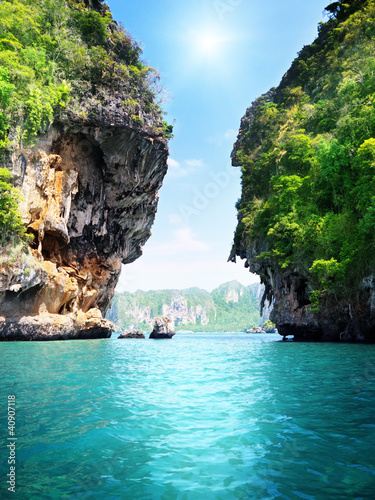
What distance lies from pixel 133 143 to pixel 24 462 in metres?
29.6

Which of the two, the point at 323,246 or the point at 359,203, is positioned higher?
the point at 359,203

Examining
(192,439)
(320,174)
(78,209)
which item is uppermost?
(320,174)

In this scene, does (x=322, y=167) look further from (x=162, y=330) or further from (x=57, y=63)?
(x=162, y=330)

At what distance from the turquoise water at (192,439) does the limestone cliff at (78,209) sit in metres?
16.9

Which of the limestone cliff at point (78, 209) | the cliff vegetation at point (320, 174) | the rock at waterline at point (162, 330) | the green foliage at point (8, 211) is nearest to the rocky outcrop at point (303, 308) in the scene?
the cliff vegetation at point (320, 174)

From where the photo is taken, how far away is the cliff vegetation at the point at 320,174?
67.5ft

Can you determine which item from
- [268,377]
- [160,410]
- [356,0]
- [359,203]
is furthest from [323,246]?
[356,0]

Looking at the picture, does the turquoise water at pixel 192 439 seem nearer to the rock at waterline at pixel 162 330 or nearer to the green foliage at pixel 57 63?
the green foliage at pixel 57 63

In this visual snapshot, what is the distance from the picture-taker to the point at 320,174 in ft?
78.7

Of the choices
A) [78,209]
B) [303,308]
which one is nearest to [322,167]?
[303,308]

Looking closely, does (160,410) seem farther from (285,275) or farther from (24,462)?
(285,275)

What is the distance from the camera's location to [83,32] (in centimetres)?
3003

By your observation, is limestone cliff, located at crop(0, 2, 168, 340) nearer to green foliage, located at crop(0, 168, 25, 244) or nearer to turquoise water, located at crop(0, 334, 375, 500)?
green foliage, located at crop(0, 168, 25, 244)

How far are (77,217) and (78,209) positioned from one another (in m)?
0.77
